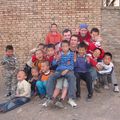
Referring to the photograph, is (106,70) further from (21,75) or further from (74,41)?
(21,75)

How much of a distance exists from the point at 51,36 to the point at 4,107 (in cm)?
238

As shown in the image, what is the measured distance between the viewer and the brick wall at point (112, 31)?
10.5 m

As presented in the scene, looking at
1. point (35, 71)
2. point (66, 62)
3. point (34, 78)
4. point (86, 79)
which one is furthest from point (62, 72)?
point (34, 78)

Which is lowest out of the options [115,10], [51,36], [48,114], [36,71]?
[48,114]

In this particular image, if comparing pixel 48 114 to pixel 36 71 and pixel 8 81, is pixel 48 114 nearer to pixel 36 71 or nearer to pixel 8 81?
pixel 36 71

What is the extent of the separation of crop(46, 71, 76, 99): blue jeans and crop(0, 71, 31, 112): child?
71 cm

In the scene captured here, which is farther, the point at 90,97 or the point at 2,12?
the point at 2,12

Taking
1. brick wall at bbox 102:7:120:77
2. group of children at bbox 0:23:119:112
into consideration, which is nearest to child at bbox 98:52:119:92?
group of children at bbox 0:23:119:112

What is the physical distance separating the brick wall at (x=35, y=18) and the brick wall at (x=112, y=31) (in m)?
0.22

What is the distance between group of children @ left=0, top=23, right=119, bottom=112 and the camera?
24.9ft

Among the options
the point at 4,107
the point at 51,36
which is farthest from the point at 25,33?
the point at 4,107

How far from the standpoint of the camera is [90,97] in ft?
26.0

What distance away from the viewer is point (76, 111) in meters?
7.52

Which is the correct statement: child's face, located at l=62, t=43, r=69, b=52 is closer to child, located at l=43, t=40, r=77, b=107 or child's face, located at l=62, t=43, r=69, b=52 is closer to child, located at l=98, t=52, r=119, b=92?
child, located at l=43, t=40, r=77, b=107
